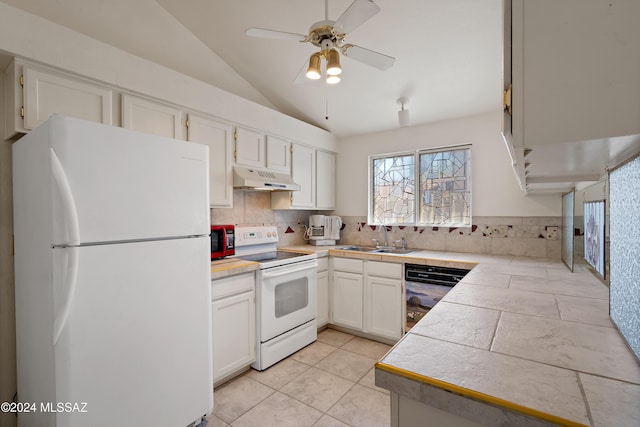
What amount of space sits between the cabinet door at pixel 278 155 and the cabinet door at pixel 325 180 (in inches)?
22.0

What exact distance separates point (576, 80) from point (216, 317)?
227 cm

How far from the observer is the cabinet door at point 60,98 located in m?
1.57

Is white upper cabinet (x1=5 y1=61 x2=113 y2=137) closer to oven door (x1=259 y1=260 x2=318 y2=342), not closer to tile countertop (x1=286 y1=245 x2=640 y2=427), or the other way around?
oven door (x1=259 y1=260 x2=318 y2=342)

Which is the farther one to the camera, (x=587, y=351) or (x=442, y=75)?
(x=442, y=75)

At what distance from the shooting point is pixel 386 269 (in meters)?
2.92

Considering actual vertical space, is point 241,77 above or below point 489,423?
above

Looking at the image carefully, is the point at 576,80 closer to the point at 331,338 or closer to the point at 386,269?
the point at 386,269

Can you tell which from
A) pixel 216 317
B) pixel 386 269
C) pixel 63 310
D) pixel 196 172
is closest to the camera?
pixel 63 310

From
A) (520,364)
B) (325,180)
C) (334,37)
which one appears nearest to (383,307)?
(325,180)

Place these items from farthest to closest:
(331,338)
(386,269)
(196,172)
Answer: (331,338), (386,269), (196,172)

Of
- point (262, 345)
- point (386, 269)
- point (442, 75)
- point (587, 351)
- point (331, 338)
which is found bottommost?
point (331, 338)

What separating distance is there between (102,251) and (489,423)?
1.60 m

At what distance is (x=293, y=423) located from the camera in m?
1.85

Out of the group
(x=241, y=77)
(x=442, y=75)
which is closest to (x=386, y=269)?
(x=442, y=75)
